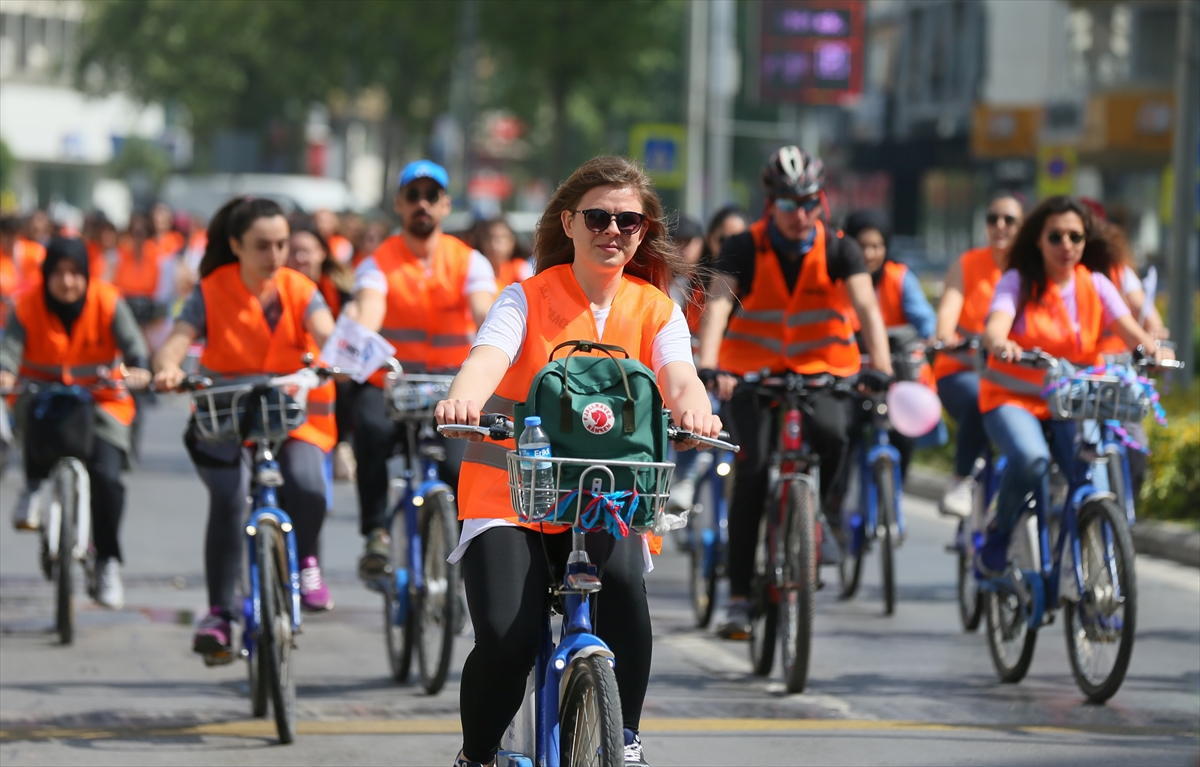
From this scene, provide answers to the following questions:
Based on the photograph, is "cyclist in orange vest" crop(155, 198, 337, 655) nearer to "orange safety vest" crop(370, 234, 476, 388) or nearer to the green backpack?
"orange safety vest" crop(370, 234, 476, 388)

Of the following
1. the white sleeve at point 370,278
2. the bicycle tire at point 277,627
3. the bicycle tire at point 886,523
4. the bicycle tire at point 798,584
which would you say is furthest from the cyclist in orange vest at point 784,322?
the bicycle tire at point 277,627

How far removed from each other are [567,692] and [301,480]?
3.04 m

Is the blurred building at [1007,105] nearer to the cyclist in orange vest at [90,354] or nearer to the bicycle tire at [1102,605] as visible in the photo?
the cyclist in orange vest at [90,354]

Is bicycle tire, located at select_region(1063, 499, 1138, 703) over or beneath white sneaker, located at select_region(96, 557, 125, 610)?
over

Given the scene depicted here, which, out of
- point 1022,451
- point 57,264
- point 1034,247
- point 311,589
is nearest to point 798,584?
point 1022,451

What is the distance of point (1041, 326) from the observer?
810 cm

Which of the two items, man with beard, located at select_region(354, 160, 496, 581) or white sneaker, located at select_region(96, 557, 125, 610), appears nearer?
man with beard, located at select_region(354, 160, 496, 581)

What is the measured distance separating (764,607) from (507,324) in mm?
3369

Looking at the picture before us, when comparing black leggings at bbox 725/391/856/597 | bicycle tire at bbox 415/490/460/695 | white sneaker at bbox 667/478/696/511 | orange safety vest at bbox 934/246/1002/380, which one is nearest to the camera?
bicycle tire at bbox 415/490/460/695

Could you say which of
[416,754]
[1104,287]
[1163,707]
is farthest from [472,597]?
[1104,287]

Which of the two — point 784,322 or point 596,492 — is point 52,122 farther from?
point 596,492

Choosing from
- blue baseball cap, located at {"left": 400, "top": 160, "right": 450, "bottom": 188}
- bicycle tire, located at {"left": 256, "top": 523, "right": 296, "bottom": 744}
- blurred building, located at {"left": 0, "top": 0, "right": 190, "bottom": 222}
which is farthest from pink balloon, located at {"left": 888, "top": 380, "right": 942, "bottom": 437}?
blurred building, located at {"left": 0, "top": 0, "right": 190, "bottom": 222}

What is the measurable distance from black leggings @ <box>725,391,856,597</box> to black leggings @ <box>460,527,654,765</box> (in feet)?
11.1

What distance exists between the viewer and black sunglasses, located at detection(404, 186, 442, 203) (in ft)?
28.0
